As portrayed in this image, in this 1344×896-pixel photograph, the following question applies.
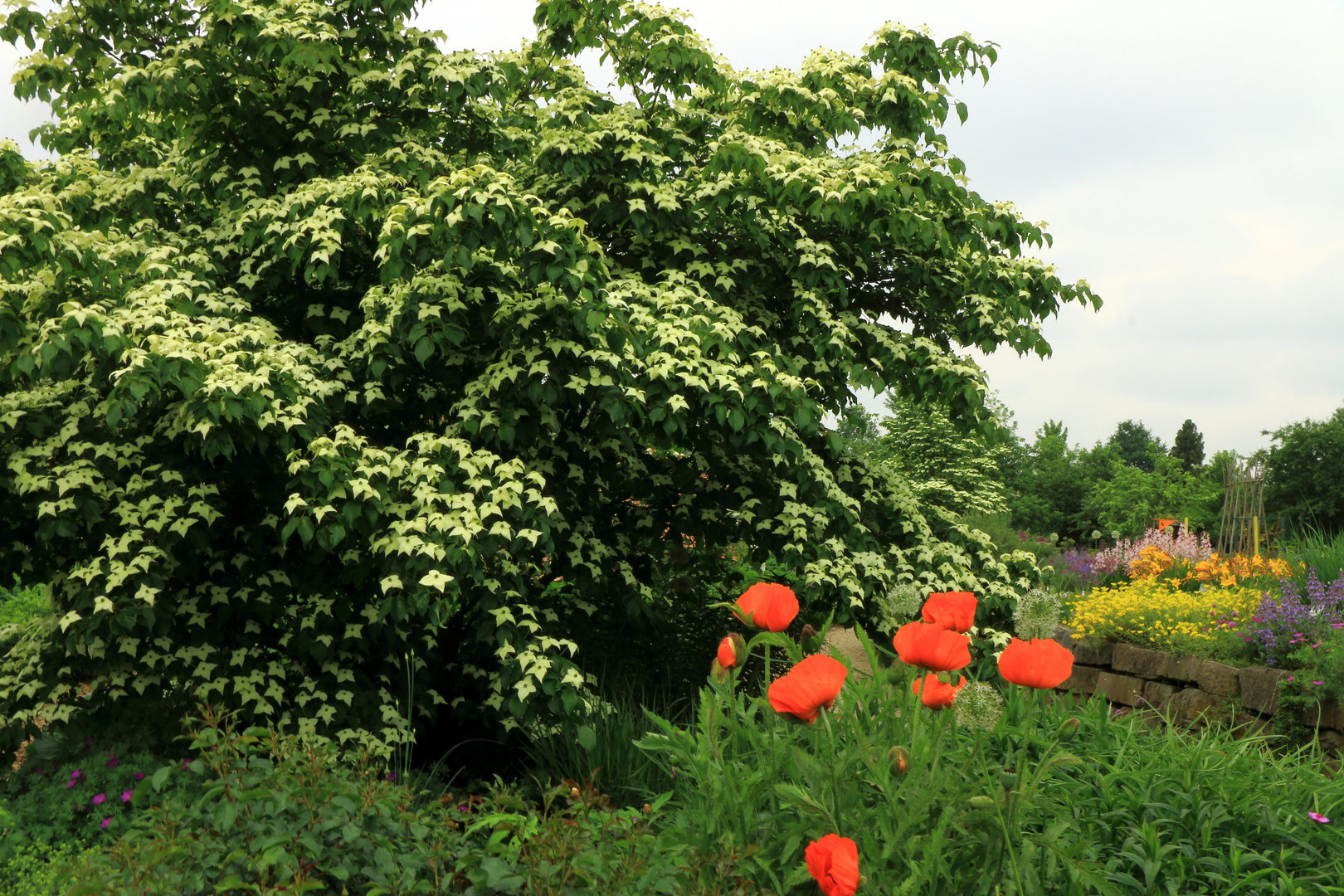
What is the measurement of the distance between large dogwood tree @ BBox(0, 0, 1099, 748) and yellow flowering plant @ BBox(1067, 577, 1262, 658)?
5.27 feet

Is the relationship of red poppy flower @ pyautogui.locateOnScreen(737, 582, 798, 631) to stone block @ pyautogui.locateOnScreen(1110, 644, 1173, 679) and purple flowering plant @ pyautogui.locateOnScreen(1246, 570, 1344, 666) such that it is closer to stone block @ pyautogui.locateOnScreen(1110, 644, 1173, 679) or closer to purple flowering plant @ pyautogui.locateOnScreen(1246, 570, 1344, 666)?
purple flowering plant @ pyautogui.locateOnScreen(1246, 570, 1344, 666)

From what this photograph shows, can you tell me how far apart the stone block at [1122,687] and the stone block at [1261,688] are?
1.08 metres

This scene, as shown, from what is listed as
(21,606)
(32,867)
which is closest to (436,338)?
(32,867)

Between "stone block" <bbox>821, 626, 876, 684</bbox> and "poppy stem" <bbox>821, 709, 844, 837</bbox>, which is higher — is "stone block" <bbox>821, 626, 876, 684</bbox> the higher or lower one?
the lower one

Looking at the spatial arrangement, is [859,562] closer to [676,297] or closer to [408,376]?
[676,297]

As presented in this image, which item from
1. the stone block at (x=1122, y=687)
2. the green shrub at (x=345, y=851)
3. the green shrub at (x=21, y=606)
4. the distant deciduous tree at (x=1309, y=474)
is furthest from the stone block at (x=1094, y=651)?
the green shrub at (x=21, y=606)

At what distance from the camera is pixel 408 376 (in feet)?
20.5

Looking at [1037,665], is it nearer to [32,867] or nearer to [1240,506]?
[32,867]

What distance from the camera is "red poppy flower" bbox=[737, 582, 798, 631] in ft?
8.09

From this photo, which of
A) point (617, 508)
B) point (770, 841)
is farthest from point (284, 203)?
point (770, 841)

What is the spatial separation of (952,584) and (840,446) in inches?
48.8

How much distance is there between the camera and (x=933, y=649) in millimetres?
2059

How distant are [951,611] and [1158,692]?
6.36 m

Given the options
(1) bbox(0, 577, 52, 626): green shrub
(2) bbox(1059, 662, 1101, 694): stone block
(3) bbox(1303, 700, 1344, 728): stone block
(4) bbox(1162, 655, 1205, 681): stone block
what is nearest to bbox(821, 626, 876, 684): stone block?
(2) bbox(1059, 662, 1101, 694): stone block
